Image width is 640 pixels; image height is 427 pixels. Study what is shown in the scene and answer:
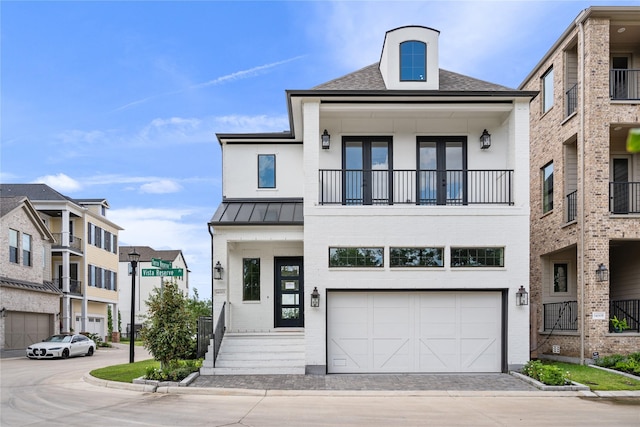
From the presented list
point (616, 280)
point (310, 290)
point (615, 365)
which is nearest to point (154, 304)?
point (310, 290)

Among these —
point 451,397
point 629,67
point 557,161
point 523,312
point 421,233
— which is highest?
point 629,67

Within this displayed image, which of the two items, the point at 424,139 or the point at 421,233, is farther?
the point at 424,139

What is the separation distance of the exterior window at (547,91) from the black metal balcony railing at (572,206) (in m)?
3.60

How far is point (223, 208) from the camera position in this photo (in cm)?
1705

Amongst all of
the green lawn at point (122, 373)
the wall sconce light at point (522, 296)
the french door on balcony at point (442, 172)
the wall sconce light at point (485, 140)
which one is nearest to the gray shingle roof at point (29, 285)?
the green lawn at point (122, 373)

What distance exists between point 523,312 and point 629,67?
10.0 m

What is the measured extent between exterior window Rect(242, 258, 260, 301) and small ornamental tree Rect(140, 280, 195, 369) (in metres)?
3.40

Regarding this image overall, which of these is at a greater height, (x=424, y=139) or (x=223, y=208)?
(x=424, y=139)

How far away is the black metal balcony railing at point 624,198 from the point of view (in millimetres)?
17281

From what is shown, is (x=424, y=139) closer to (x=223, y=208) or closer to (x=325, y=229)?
(x=325, y=229)

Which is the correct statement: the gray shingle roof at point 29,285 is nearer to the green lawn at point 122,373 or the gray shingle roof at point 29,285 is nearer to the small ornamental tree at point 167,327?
the green lawn at point 122,373

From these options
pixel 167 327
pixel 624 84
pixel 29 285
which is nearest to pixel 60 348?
pixel 29 285

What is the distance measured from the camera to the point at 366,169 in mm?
16094

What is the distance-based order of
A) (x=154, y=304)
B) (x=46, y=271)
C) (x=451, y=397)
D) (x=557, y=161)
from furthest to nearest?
(x=46, y=271) < (x=557, y=161) < (x=154, y=304) < (x=451, y=397)
